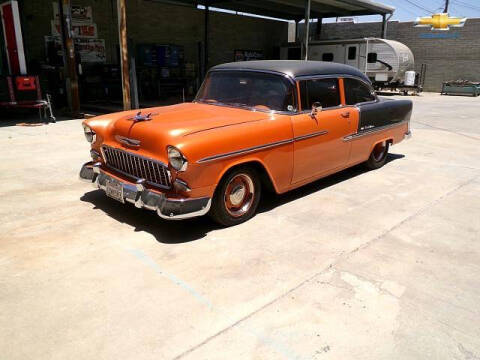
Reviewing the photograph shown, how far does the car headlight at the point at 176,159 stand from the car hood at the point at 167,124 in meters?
0.06

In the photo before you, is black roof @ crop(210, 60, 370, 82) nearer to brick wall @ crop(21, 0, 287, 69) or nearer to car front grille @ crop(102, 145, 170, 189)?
car front grille @ crop(102, 145, 170, 189)

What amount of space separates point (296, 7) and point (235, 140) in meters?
21.1

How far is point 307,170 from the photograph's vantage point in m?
4.92

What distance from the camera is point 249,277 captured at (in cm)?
327

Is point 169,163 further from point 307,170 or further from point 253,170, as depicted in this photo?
point 307,170

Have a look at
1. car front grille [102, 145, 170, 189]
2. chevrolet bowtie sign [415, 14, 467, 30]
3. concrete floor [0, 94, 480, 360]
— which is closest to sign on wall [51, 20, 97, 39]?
concrete floor [0, 94, 480, 360]

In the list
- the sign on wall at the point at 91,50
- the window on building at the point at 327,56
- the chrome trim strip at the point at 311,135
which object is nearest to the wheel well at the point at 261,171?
the chrome trim strip at the point at 311,135

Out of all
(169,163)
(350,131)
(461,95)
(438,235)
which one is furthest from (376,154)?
(461,95)

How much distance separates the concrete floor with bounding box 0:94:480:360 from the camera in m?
2.53

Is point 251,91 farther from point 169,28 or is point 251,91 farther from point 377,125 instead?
point 169,28

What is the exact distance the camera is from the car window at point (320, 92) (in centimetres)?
482

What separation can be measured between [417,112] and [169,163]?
1322 cm

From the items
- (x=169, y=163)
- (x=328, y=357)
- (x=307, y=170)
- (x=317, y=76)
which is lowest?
(x=328, y=357)

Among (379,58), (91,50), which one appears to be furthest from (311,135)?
(379,58)
